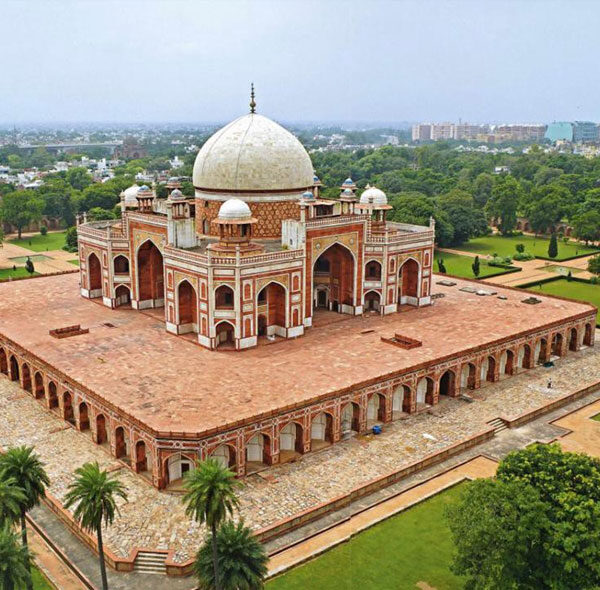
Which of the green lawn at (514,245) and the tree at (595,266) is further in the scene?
the green lawn at (514,245)

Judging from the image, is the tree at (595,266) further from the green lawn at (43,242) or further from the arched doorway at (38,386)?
the green lawn at (43,242)

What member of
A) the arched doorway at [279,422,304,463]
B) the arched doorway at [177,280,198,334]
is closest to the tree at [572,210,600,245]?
the arched doorway at [177,280,198,334]

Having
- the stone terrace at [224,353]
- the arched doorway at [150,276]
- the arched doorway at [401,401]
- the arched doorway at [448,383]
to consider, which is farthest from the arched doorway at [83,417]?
the arched doorway at [448,383]

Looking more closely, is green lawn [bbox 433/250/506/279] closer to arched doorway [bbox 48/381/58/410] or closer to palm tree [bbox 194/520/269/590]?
arched doorway [bbox 48/381/58/410]

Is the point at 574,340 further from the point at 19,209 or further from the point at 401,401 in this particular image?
the point at 19,209

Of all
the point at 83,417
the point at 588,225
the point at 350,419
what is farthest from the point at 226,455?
the point at 588,225
